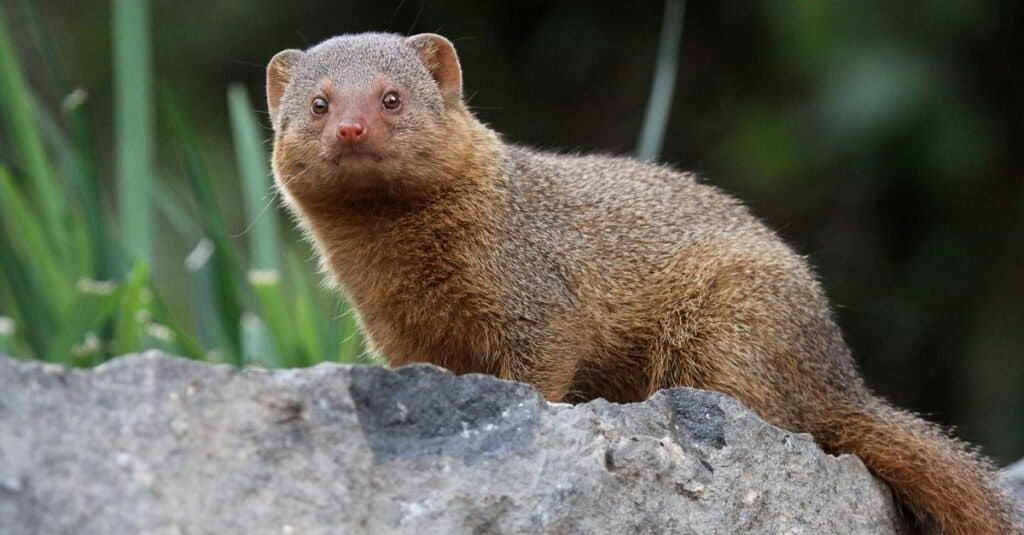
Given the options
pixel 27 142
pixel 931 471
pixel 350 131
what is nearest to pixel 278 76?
pixel 350 131

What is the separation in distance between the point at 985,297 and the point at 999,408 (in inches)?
19.4

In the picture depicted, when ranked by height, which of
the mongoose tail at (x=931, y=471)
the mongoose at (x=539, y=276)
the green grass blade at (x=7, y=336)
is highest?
the mongoose at (x=539, y=276)

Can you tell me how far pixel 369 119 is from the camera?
11.3ft

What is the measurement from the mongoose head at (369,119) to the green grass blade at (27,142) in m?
Answer: 1.42

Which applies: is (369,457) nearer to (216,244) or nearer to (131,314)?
(131,314)

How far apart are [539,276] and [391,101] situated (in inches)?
23.0

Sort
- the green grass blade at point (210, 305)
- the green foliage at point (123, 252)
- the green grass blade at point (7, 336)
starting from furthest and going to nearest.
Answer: the green grass blade at point (210, 305) < the green foliage at point (123, 252) < the green grass blade at point (7, 336)

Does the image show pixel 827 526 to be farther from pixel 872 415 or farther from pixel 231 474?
pixel 231 474

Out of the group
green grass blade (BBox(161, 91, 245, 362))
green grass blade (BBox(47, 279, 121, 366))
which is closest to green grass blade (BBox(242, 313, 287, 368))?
green grass blade (BBox(161, 91, 245, 362))

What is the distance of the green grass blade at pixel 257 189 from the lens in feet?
17.1

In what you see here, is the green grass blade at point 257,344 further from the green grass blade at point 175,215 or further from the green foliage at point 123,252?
the green grass blade at point 175,215

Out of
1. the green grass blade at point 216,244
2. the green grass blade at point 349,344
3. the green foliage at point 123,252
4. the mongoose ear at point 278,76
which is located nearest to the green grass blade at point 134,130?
the green foliage at point 123,252

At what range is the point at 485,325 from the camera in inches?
140

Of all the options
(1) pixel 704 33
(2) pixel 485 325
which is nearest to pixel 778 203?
(1) pixel 704 33
